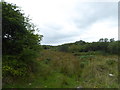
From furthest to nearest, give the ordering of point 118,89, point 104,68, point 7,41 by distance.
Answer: point 104,68
point 7,41
point 118,89

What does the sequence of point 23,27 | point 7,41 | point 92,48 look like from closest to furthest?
1. point 7,41
2. point 23,27
3. point 92,48

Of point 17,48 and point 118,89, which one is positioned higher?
point 17,48

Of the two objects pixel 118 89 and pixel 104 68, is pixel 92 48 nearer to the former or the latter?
pixel 104 68

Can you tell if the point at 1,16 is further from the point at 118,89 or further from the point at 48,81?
the point at 118,89

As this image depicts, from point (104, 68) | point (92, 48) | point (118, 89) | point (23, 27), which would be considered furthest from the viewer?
point (92, 48)

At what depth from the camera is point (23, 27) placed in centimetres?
488

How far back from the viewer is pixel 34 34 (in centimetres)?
532

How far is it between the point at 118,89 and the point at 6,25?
470 centimetres

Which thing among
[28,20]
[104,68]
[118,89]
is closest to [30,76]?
[28,20]

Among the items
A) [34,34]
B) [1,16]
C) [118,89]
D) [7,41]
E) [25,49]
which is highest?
[1,16]

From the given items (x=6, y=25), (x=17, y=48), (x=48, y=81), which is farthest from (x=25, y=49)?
(x=48, y=81)

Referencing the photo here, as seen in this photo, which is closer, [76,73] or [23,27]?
[23,27]

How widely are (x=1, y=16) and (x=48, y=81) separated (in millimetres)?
3090

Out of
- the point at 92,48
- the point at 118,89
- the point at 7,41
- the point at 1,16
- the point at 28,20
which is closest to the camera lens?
the point at 118,89
